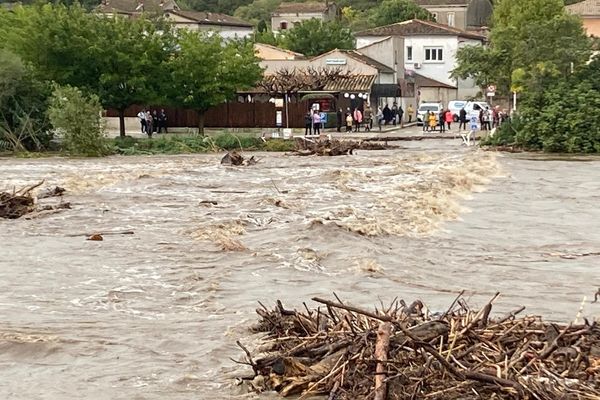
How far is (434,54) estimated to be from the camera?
89438 mm

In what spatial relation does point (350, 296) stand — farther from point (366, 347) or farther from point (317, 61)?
point (317, 61)

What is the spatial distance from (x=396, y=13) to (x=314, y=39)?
24168 mm

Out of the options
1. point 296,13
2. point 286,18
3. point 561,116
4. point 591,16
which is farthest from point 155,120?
point 286,18

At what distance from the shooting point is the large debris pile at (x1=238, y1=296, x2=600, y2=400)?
26.6 ft

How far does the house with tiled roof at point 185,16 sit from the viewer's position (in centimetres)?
10557

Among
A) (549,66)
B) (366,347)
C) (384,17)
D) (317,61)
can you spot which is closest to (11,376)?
(366,347)

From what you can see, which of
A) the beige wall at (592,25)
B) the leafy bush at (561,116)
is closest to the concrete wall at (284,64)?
the leafy bush at (561,116)

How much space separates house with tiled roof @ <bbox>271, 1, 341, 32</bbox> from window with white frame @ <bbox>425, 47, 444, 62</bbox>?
37065 millimetres

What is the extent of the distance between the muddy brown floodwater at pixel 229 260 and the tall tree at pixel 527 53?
14.7 m

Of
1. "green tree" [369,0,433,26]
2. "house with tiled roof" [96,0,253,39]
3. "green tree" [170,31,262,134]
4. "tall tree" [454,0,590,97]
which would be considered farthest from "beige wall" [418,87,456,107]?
"green tree" [369,0,433,26]

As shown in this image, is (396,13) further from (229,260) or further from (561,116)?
(229,260)

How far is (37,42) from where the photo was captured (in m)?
51.4

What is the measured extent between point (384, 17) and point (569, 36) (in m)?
67.5

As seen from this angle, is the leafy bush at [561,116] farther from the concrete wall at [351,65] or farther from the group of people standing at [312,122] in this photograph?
the concrete wall at [351,65]
